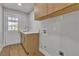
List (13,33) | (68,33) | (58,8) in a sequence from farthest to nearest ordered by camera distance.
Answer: (13,33) → (68,33) → (58,8)

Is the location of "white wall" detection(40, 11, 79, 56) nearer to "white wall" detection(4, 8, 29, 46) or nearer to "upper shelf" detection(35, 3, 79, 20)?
"upper shelf" detection(35, 3, 79, 20)

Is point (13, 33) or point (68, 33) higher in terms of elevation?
point (68, 33)

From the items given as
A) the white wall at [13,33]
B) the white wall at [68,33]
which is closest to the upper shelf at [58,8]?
the white wall at [68,33]

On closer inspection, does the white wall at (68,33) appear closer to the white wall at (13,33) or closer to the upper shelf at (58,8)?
the upper shelf at (58,8)

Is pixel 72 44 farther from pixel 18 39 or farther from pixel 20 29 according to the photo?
pixel 18 39

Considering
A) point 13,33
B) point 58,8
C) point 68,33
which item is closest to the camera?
point 58,8

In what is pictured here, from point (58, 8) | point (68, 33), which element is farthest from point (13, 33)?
point (58, 8)

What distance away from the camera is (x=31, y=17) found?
2.47m

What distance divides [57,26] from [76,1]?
84cm

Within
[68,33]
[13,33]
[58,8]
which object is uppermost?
[58,8]

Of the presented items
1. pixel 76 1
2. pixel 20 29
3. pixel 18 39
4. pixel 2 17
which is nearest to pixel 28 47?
pixel 20 29

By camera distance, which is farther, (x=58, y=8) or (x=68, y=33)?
(x=68, y=33)

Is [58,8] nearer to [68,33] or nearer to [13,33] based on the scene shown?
→ [68,33]

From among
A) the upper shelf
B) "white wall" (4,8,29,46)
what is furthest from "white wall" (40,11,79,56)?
"white wall" (4,8,29,46)
